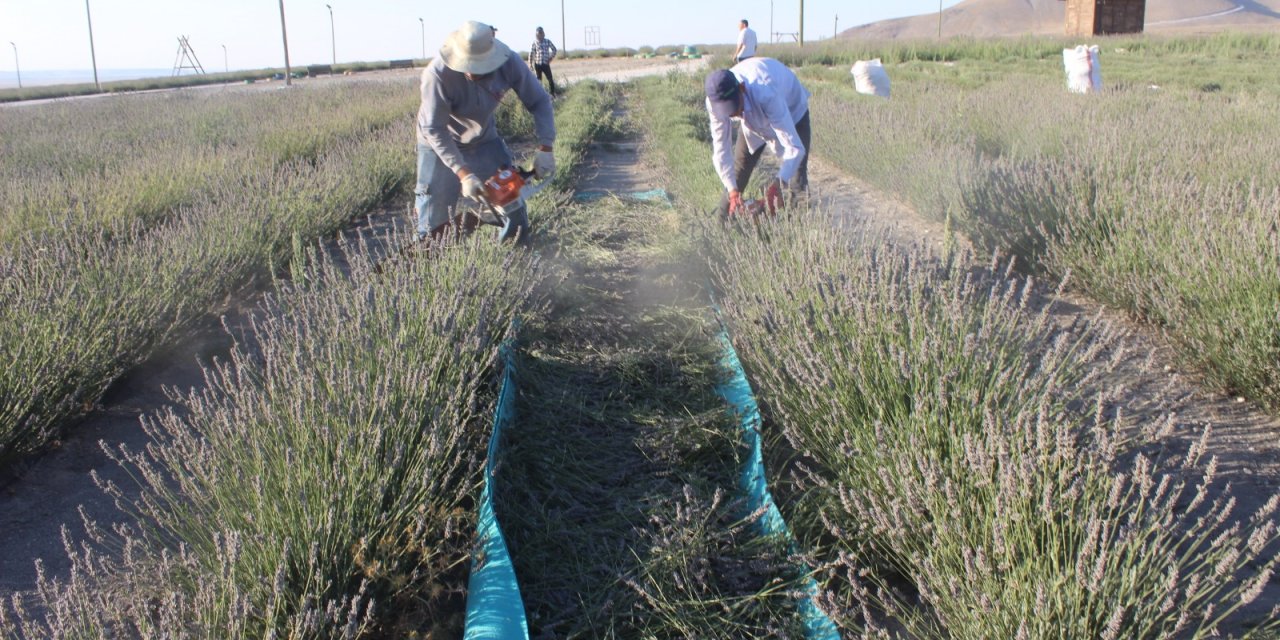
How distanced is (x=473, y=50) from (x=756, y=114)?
64.8 inches

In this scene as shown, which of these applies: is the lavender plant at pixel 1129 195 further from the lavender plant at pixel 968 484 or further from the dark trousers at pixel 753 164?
the dark trousers at pixel 753 164

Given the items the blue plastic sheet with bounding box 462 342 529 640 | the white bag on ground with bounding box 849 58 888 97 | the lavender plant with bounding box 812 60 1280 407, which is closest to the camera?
the blue plastic sheet with bounding box 462 342 529 640

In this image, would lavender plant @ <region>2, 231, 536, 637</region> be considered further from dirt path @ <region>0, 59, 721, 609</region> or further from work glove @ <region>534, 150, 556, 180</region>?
work glove @ <region>534, 150, 556, 180</region>

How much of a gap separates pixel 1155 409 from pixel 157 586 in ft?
10.1

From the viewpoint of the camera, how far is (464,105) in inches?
161

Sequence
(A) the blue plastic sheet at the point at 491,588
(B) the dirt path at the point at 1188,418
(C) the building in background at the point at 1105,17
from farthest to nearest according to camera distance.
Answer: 1. (C) the building in background at the point at 1105,17
2. (B) the dirt path at the point at 1188,418
3. (A) the blue plastic sheet at the point at 491,588

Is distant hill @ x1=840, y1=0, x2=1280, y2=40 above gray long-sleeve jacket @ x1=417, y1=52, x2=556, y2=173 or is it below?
above

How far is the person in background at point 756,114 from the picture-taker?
14.4ft

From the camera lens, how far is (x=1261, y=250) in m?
3.27

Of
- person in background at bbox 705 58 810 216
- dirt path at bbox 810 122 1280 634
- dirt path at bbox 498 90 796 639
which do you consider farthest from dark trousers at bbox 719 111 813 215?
dirt path at bbox 810 122 1280 634

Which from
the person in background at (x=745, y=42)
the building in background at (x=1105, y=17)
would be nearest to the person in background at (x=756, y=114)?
the person in background at (x=745, y=42)

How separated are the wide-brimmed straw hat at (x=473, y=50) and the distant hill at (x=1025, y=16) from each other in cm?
11925

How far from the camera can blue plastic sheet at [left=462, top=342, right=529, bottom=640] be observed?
197cm

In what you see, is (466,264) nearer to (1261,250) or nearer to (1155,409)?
(1155,409)
